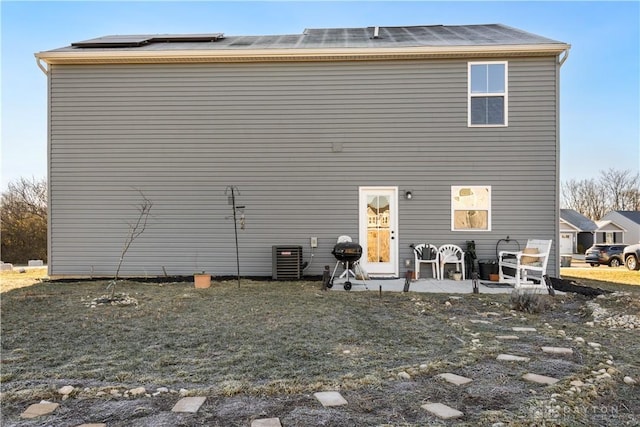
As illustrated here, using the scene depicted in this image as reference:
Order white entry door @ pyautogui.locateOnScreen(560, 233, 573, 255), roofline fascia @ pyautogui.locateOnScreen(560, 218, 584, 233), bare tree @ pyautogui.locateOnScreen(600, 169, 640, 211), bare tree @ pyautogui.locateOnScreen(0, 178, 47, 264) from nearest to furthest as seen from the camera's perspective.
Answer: bare tree @ pyautogui.locateOnScreen(0, 178, 47, 264), roofline fascia @ pyautogui.locateOnScreen(560, 218, 584, 233), white entry door @ pyautogui.locateOnScreen(560, 233, 573, 255), bare tree @ pyautogui.locateOnScreen(600, 169, 640, 211)

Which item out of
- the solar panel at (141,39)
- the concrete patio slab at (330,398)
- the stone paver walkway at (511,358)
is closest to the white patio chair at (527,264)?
the stone paver walkway at (511,358)

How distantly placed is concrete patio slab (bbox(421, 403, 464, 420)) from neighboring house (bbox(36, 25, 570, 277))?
5254mm

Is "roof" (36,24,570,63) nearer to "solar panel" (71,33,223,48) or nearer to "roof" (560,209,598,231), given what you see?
"solar panel" (71,33,223,48)

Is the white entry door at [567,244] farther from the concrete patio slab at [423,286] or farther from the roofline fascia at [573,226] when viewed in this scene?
the concrete patio slab at [423,286]

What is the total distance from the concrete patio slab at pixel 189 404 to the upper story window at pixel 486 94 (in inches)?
272

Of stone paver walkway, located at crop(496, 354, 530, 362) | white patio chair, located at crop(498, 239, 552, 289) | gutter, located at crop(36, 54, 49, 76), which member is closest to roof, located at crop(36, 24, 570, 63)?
gutter, located at crop(36, 54, 49, 76)

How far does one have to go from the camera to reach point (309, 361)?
9.32ft

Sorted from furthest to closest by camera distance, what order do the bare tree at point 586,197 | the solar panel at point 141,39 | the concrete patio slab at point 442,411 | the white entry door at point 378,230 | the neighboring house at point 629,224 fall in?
the bare tree at point 586,197 → the neighboring house at point 629,224 → the solar panel at point 141,39 → the white entry door at point 378,230 → the concrete patio slab at point 442,411

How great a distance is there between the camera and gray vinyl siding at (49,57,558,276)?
23.6 ft

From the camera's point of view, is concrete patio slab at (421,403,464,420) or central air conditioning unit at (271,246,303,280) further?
central air conditioning unit at (271,246,303,280)

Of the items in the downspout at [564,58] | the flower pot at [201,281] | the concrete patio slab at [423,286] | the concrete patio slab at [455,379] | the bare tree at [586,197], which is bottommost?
the concrete patio slab at [423,286]

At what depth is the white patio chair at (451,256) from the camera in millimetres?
7031

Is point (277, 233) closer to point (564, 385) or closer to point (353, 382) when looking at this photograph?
point (353, 382)

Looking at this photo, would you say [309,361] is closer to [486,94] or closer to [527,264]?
[527,264]
